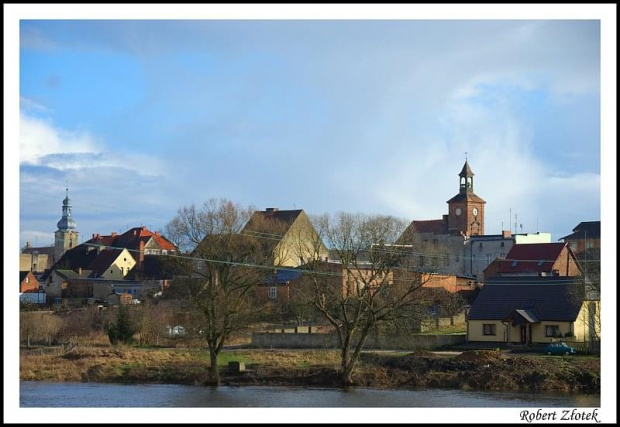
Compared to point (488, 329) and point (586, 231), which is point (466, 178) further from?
point (488, 329)

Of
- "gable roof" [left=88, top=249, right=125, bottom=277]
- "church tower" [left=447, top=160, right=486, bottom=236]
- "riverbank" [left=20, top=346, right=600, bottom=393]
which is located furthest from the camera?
"church tower" [left=447, top=160, right=486, bottom=236]

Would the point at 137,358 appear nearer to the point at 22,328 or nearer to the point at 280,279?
the point at 22,328

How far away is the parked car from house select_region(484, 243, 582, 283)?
26.7 meters

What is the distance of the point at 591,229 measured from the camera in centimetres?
10669

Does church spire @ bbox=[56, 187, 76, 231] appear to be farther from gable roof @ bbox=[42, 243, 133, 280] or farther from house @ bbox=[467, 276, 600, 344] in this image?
house @ bbox=[467, 276, 600, 344]

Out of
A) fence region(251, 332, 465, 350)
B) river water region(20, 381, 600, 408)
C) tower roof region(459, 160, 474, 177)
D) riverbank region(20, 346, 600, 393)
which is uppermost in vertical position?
tower roof region(459, 160, 474, 177)

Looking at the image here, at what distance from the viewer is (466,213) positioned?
10638cm

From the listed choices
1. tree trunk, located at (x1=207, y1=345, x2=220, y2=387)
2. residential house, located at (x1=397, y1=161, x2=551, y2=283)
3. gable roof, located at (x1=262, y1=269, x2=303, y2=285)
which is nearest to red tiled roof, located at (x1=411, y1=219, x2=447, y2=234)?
residential house, located at (x1=397, y1=161, x2=551, y2=283)

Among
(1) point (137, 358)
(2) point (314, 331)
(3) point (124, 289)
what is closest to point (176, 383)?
(1) point (137, 358)

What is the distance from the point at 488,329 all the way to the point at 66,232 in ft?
319

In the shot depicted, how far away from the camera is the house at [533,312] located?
171 feet

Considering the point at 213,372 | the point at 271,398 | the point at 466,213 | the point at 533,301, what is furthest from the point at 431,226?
the point at 271,398

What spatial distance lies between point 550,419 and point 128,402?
17.8 metres

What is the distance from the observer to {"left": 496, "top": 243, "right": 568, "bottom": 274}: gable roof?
77438mm
